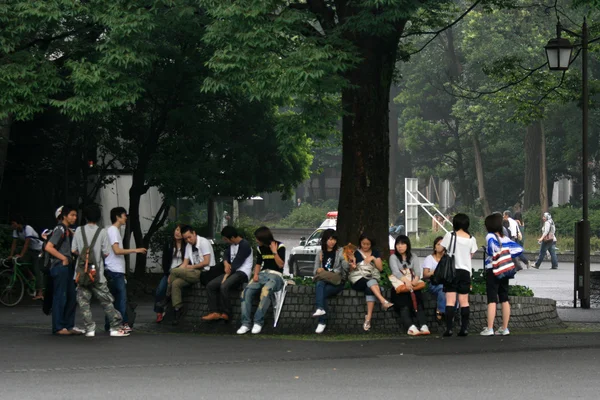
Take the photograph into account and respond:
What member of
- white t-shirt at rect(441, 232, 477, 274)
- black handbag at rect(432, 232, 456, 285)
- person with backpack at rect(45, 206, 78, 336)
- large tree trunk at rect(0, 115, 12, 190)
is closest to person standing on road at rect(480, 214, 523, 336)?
white t-shirt at rect(441, 232, 477, 274)

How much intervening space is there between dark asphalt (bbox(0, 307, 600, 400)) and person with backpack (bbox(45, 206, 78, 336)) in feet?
1.10

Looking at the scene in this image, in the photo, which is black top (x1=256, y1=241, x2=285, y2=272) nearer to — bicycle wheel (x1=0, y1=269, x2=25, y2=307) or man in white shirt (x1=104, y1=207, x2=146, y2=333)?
man in white shirt (x1=104, y1=207, x2=146, y2=333)

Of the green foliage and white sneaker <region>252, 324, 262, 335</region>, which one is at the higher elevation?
the green foliage

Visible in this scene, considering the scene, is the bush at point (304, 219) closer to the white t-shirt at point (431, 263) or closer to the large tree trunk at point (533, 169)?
the large tree trunk at point (533, 169)

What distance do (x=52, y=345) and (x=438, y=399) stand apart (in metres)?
5.78

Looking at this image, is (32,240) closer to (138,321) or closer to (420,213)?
(138,321)

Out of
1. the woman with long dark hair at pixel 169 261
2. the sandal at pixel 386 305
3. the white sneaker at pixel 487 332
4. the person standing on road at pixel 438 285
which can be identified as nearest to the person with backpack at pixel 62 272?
the woman with long dark hair at pixel 169 261

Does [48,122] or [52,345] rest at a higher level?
[48,122]

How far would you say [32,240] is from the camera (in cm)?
2214

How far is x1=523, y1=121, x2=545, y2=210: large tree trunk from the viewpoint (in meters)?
53.2

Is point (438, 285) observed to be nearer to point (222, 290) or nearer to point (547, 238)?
point (222, 290)

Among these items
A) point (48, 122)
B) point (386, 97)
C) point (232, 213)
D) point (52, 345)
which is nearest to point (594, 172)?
point (232, 213)

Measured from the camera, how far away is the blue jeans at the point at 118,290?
15.3 metres

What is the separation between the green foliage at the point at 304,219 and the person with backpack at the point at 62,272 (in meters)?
52.4
